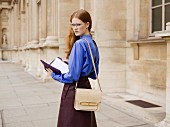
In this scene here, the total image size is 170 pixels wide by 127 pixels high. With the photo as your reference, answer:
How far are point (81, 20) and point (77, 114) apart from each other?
89 cm

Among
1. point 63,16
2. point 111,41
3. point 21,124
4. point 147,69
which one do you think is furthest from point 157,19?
point 63,16

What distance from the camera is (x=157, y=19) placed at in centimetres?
779

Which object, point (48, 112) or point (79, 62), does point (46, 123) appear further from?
point (79, 62)

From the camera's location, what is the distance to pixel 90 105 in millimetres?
2916

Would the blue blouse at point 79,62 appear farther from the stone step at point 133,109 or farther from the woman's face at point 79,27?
the stone step at point 133,109

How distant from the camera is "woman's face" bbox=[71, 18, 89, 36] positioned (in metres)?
2.97

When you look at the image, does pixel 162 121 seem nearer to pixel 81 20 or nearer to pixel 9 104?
pixel 81 20

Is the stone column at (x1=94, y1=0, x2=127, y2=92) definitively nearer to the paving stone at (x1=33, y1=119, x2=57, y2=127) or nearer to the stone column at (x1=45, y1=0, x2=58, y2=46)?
the paving stone at (x1=33, y1=119, x2=57, y2=127)

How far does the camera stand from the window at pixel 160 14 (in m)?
7.41

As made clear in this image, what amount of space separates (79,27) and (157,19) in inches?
205

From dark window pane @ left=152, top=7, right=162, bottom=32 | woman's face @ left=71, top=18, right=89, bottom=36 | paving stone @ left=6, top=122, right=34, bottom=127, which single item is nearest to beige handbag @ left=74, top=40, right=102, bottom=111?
woman's face @ left=71, top=18, right=89, bottom=36

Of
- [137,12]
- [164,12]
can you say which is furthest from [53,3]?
[164,12]

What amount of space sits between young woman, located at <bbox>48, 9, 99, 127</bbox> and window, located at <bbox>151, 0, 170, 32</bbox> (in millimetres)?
4783

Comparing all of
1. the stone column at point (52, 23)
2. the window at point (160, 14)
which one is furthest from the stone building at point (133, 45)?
the stone column at point (52, 23)
